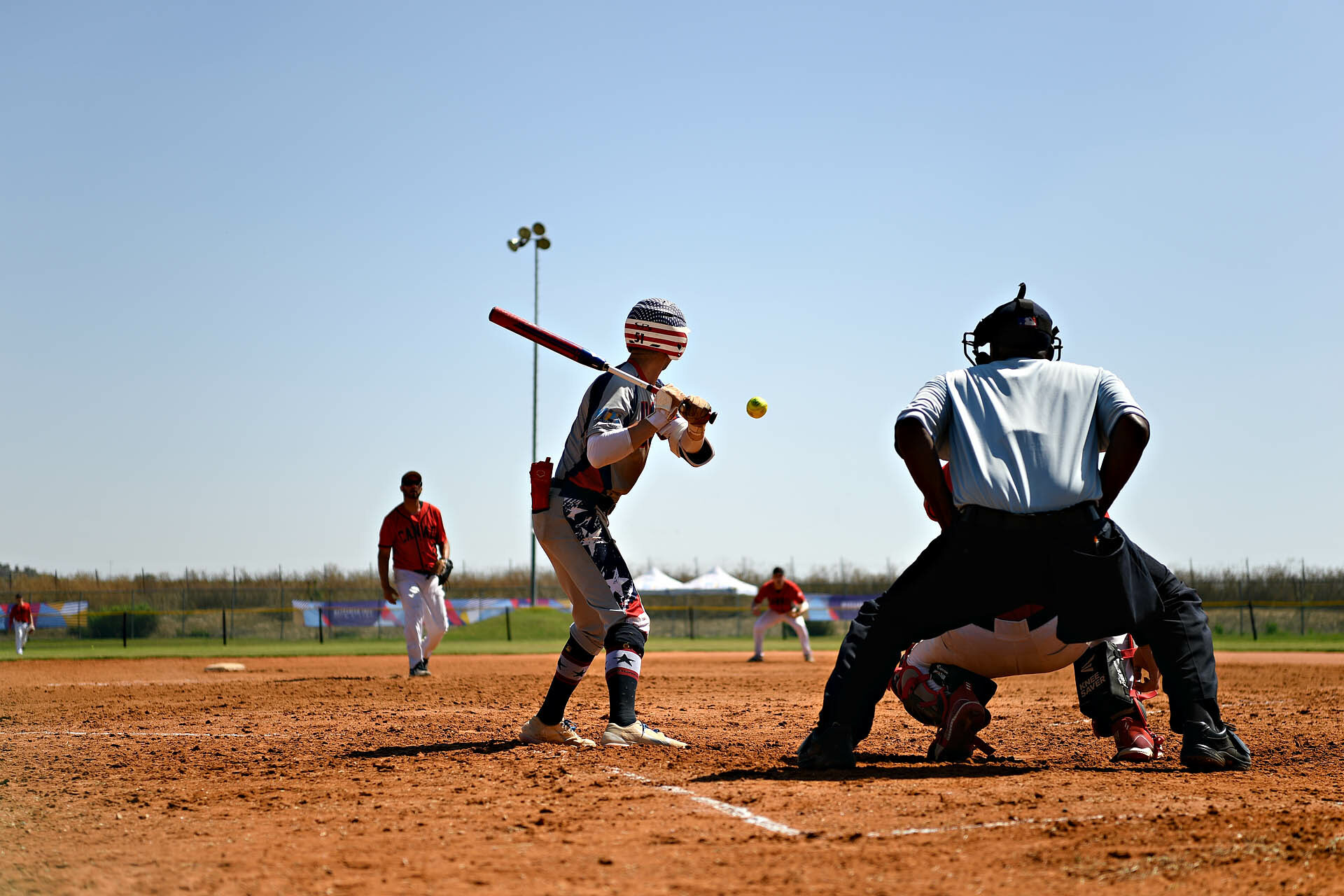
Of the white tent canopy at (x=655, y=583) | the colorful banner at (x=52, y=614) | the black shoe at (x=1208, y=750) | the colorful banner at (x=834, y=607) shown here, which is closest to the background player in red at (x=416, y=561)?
the black shoe at (x=1208, y=750)

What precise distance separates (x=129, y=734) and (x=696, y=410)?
423cm

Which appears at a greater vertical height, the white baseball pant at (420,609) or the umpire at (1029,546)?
the umpire at (1029,546)

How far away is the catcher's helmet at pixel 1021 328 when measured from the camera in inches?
184

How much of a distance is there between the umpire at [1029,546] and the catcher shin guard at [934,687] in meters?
0.47

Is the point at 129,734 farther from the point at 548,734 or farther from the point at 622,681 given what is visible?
the point at 622,681

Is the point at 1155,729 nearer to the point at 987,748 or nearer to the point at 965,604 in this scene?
the point at 987,748

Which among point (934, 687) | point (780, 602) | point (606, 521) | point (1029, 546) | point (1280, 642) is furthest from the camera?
point (1280, 642)

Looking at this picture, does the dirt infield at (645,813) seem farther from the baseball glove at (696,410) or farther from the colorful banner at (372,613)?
the colorful banner at (372,613)

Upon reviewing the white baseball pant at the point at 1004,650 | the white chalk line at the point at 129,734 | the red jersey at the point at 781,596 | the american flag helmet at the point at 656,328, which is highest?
the american flag helmet at the point at 656,328

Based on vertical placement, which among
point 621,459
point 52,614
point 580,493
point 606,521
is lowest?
point 52,614

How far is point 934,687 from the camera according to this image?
4922 millimetres

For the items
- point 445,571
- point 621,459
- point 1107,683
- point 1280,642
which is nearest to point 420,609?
point 445,571

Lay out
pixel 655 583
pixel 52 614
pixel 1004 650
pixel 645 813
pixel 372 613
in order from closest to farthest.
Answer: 1. pixel 645 813
2. pixel 1004 650
3. pixel 52 614
4. pixel 372 613
5. pixel 655 583

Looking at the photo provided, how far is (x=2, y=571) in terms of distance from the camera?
40.6 meters
